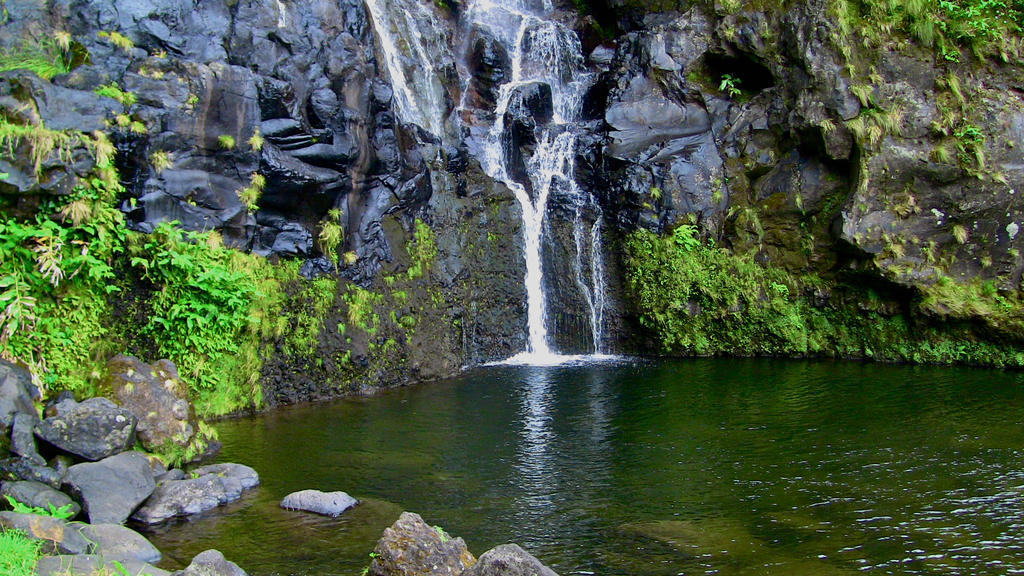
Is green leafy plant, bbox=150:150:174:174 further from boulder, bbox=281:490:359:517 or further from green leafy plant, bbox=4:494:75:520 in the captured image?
boulder, bbox=281:490:359:517

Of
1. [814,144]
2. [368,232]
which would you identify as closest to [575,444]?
[368,232]

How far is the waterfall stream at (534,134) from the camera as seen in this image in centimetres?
1808

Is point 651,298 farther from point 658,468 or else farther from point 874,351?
point 658,468

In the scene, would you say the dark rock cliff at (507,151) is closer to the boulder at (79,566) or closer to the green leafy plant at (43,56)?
the green leafy plant at (43,56)

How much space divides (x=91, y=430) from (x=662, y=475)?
23.3 feet

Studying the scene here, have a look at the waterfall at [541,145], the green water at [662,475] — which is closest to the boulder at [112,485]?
the green water at [662,475]

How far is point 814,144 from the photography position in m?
17.0

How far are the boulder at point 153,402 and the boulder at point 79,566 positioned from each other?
3.70m

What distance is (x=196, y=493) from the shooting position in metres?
8.34

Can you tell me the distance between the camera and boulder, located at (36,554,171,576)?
5.19 meters

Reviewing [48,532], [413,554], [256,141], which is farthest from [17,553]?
[256,141]

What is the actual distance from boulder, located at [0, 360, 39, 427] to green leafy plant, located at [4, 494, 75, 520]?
4.43 feet

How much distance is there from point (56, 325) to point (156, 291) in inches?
60.5

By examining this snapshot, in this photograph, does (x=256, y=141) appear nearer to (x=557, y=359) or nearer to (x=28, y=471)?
(x=28, y=471)
